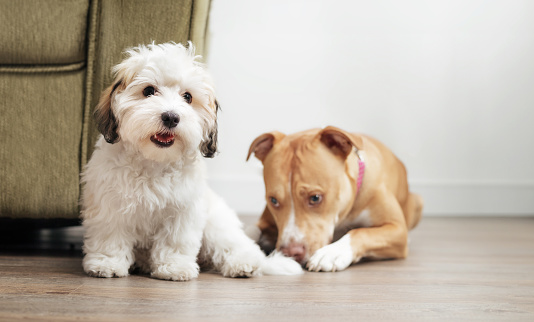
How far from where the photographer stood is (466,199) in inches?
158

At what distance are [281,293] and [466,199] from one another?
2.82 metres

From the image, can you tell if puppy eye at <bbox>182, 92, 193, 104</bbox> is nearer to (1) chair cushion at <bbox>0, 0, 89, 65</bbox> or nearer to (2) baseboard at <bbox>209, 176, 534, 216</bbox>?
(1) chair cushion at <bbox>0, 0, 89, 65</bbox>

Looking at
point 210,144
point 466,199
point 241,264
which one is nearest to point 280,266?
point 241,264

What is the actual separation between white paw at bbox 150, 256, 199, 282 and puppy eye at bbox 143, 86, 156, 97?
490mm

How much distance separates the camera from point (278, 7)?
3.77 meters

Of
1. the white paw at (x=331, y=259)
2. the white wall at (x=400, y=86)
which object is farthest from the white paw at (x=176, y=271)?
the white wall at (x=400, y=86)

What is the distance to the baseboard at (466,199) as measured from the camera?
3.87 metres

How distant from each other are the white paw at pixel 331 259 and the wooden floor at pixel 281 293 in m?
0.05

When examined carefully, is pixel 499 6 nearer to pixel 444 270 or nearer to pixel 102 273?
pixel 444 270

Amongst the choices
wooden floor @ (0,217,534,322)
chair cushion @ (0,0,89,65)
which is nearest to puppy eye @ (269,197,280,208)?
wooden floor @ (0,217,534,322)

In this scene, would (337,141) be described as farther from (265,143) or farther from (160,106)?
(160,106)

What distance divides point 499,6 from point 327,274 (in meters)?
2.83

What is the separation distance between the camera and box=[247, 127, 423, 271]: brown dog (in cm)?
204

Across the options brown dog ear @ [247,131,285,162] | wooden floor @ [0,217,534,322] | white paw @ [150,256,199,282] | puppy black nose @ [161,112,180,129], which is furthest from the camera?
brown dog ear @ [247,131,285,162]
